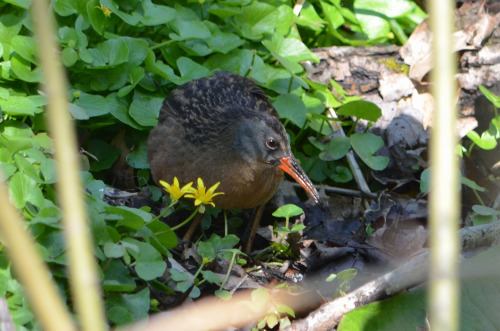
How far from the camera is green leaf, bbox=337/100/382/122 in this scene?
4.64 metres

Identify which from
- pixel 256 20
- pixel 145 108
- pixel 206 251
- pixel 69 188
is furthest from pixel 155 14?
pixel 69 188

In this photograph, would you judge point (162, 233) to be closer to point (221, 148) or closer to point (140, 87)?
point (221, 148)

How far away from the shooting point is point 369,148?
4.74 metres

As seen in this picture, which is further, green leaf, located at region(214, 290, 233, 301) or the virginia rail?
the virginia rail

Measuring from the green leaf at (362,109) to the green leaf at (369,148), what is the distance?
144 millimetres

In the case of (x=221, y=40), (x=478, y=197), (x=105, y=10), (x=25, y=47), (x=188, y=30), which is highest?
(x=105, y=10)

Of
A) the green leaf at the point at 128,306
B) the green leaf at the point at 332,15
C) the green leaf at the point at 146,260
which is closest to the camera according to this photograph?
the green leaf at the point at 128,306

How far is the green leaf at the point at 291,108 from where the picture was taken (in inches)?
189

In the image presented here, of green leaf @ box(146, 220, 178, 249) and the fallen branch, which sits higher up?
green leaf @ box(146, 220, 178, 249)

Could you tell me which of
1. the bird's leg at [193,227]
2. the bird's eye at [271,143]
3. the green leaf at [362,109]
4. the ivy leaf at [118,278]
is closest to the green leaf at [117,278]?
the ivy leaf at [118,278]

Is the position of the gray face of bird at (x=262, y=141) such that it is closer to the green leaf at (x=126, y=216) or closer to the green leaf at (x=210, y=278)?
the green leaf at (x=210, y=278)

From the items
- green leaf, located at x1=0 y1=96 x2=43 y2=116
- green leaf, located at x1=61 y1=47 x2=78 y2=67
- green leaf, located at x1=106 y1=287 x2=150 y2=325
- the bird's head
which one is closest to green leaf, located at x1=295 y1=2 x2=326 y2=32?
the bird's head

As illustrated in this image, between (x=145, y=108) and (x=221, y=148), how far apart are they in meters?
0.76

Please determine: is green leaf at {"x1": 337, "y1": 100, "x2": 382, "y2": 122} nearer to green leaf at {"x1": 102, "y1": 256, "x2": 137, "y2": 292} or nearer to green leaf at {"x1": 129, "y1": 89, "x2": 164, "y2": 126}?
green leaf at {"x1": 129, "y1": 89, "x2": 164, "y2": 126}
